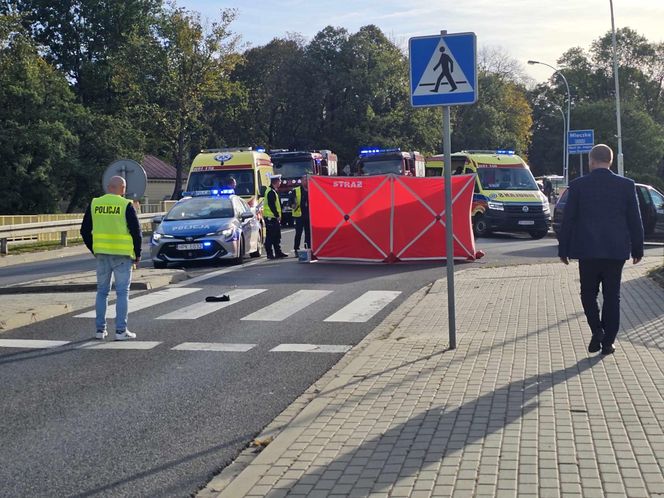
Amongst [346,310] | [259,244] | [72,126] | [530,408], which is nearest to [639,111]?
[72,126]

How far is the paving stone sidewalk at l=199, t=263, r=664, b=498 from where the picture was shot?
5.11 metres

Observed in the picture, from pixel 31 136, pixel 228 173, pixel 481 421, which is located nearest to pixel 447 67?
pixel 481 421

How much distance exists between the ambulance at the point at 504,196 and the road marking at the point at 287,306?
15250 millimetres

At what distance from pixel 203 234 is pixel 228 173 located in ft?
38.1

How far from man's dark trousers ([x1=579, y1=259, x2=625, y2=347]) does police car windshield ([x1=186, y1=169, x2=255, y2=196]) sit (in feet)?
75.3

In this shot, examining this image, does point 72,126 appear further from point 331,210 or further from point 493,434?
point 493,434

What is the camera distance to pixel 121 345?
403 inches

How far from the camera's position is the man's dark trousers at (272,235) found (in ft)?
71.4

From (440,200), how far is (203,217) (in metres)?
5.05

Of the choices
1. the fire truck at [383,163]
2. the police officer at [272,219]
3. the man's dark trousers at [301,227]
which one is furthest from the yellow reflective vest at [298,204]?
the fire truck at [383,163]

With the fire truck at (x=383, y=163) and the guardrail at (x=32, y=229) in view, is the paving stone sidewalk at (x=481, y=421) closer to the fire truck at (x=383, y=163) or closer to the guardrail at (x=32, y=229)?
the guardrail at (x=32, y=229)

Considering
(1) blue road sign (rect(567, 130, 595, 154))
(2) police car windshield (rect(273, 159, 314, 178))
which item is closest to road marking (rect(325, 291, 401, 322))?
(2) police car windshield (rect(273, 159, 314, 178))

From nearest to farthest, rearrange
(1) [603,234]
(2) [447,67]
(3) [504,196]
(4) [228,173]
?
(1) [603,234]
(2) [447,67]
(3) [504,196]
(4) [228,173]

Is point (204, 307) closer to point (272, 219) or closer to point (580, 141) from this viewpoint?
point (272, 219)
